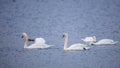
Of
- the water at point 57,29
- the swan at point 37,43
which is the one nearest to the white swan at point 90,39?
the water at point 57,29

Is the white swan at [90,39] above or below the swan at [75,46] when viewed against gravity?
above

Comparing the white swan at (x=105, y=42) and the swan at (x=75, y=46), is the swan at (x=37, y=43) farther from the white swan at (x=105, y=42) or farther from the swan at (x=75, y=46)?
the white swan at (x=105, y=42)

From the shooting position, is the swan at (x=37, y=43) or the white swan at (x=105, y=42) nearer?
the swan at (x=37, y=43)

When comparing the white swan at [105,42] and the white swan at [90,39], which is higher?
the white swan at [90,39]

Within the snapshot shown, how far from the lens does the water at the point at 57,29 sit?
1652 mm

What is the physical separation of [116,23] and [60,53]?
0.59 m

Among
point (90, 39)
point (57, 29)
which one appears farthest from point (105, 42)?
point (57, 29)

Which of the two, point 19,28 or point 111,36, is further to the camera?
point 111,36

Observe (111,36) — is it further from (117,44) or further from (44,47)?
(44,47)

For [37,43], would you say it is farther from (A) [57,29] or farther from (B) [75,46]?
(B) [75,46]

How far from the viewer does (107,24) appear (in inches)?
70.6

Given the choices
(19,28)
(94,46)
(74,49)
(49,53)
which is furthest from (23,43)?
(94,46)

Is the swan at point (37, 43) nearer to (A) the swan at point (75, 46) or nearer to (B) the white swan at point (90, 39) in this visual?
(A) the swan at point (75, 46)

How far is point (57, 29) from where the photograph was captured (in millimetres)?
1713
